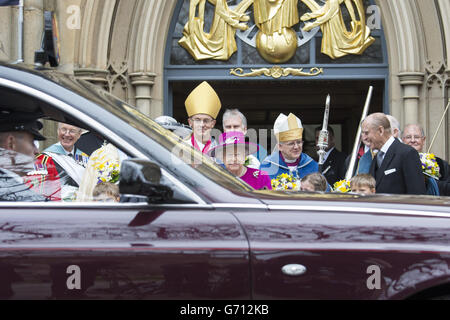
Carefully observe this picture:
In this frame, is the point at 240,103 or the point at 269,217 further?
the point at 240,103

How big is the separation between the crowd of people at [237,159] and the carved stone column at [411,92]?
6.81 ft

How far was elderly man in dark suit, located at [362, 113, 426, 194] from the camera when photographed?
590cm

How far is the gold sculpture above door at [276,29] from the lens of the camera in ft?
33.3

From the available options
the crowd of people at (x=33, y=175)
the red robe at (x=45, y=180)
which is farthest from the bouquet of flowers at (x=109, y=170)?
the red robe at (x=45, y=180)

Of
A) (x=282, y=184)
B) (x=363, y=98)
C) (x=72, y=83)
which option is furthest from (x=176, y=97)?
(x=72, y=83)

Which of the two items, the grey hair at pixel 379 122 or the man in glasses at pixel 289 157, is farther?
the man in glasses at pixel 289 157

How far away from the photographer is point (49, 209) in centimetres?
253

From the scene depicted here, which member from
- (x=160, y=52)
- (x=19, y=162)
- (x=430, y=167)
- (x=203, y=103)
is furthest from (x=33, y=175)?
(x=160, y=52)

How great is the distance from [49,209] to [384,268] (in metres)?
1.16

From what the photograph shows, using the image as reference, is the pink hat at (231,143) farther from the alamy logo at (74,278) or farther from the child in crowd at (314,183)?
→ the alamy logo at (74,278)

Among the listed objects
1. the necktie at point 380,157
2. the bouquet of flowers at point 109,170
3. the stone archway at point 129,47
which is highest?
the stone archway at point 129,47
